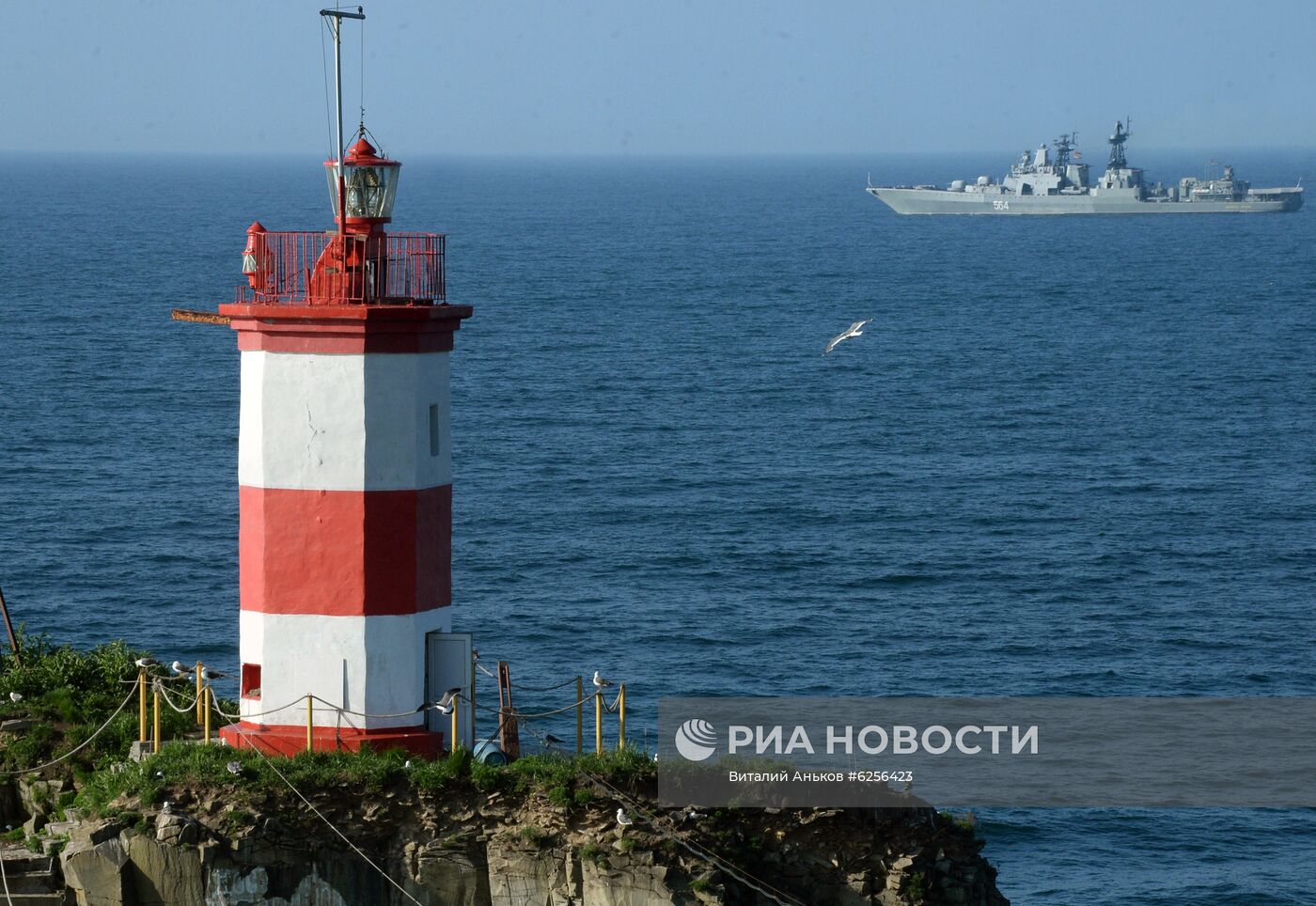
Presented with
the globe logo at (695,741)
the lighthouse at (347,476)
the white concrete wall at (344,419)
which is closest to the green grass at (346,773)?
the globe logo at (695,741)

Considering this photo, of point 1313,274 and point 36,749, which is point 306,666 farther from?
point 1313,274

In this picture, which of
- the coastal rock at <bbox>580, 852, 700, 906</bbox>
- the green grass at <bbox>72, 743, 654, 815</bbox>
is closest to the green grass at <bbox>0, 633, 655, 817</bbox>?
the green grass at <bbox>72, 743, 654, 815</bbox>

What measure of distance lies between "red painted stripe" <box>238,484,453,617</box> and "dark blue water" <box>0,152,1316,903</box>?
1641 centimetres

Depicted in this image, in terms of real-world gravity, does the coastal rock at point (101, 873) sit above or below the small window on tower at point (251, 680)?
below

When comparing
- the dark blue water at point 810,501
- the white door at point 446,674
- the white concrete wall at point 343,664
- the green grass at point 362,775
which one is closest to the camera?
the green grass at point 362,775

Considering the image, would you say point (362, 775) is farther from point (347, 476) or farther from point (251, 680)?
point (347, 476)

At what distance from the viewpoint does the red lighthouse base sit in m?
17.5

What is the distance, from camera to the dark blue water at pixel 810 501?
41.6 meters

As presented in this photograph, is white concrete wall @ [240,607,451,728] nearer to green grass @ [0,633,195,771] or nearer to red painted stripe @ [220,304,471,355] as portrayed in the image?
green grass @ [0,633,195,771]

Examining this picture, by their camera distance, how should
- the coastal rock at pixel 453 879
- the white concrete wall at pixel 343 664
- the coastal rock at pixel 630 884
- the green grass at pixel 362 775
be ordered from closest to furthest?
the coastal rock at pixel 630 884, the coastal rock at pixel 453 879, the green grass at pixel 362 775, the white concrete wall at pixel 343 664

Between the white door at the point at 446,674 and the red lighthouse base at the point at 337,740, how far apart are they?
171 mm

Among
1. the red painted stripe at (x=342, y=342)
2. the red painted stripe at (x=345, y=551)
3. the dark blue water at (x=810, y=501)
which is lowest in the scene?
the dark blue water at (x=810, y=501)

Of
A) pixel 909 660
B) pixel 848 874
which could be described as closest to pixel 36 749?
pixel 848 874

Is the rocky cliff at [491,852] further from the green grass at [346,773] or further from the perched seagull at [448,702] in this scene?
the perched seagull at [448,702]
